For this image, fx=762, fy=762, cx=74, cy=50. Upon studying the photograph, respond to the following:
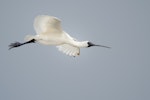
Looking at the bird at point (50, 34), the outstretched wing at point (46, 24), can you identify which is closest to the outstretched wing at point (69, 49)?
the bird at point (50, 34)

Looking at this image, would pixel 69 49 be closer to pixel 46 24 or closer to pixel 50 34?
pixel 50 34

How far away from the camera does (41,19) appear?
46.8 ft

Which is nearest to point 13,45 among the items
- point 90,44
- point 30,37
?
point 30,37

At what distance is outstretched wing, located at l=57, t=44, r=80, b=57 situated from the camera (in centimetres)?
1506

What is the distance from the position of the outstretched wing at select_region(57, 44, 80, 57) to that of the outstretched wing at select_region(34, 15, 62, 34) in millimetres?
743

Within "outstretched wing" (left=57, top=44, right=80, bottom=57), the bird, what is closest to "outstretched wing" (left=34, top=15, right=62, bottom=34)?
the bird

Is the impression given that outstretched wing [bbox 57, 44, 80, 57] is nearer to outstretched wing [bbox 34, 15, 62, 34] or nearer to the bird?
the bird

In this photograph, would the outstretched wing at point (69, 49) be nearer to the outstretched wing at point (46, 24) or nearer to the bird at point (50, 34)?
the bird at point (50, 34)

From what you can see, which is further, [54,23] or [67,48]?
[67,48]

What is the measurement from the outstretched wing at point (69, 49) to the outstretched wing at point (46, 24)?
74 cm

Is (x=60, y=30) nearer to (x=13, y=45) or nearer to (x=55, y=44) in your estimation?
(x=55, y=44)

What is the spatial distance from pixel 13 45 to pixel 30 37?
67cm

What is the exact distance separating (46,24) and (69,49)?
100 centimetres

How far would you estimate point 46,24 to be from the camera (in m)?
14.4
